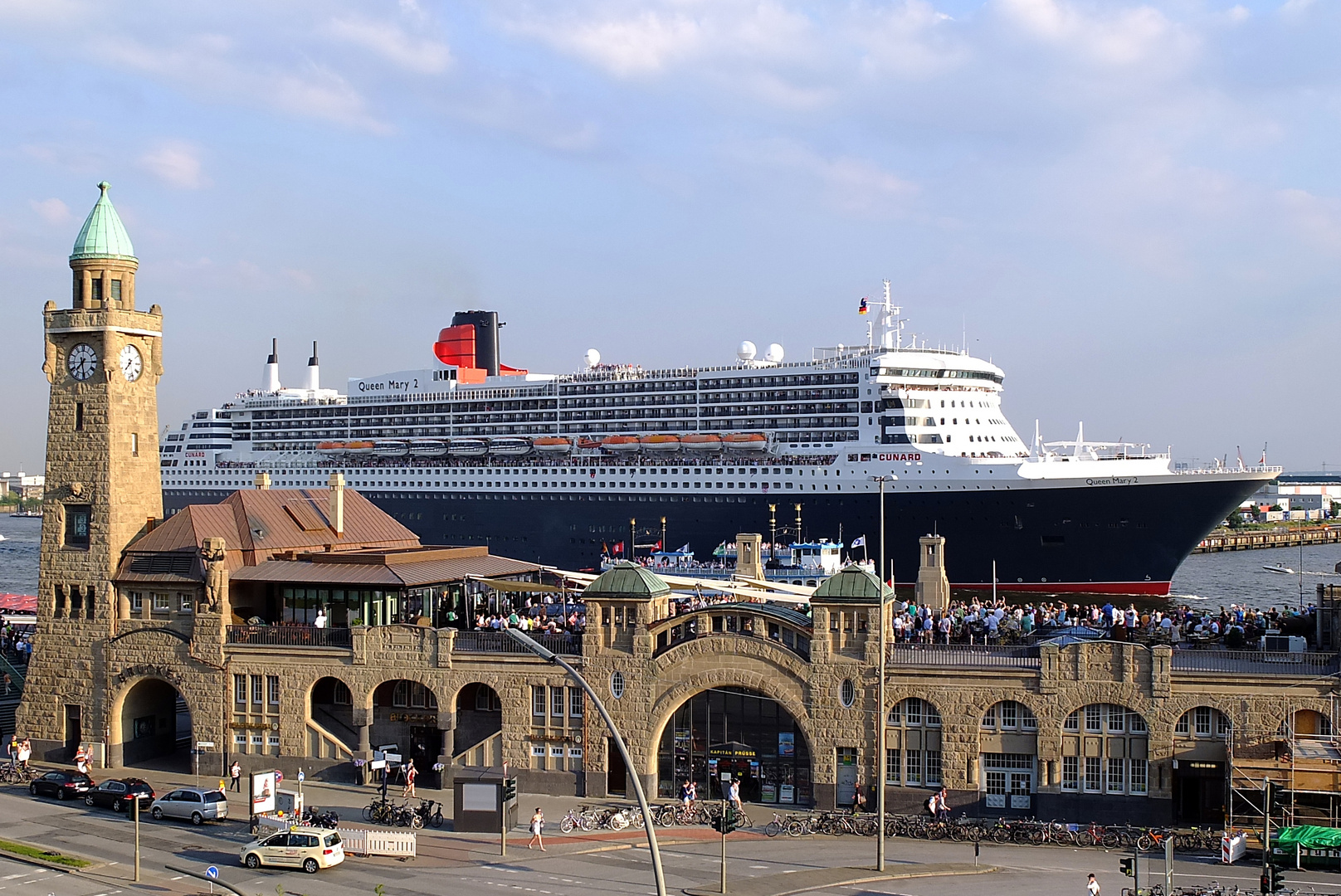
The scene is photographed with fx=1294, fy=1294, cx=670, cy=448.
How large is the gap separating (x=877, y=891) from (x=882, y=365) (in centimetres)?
5518

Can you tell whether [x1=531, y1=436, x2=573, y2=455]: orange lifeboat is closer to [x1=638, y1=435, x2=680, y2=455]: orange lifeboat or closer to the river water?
[x1=638, y1=435, x2=680, y2=455]: orange lifeboat

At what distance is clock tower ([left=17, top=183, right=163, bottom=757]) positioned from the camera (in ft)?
132

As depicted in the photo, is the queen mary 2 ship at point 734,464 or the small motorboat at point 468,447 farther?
the small motorboat at point 468,447

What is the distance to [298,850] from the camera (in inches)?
1125

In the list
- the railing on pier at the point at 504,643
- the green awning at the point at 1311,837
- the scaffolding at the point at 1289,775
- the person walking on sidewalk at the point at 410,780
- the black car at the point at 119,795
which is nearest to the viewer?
the green awning at the point at 1311,837

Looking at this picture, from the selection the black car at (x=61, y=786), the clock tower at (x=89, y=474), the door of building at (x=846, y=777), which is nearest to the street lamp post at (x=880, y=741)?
the door of building at (x=846, y=777)

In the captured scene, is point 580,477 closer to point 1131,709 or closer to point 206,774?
point 206,774

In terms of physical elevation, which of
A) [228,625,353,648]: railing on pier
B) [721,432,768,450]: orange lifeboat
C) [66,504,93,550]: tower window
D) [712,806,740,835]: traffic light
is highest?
[721,432,768,450]: orange lifeboat

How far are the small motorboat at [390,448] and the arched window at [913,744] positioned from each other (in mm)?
69696

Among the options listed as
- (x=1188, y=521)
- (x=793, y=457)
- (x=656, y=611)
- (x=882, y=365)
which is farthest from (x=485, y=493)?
(x=656, y=611)

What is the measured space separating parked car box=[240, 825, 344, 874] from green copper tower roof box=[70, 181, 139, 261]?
70.6ft

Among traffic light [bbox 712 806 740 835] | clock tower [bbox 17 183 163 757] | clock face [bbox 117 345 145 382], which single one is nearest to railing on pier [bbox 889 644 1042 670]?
traffic light [bbox 712 806 740 835]

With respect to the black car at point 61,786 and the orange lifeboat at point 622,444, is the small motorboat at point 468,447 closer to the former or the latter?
the orange lifeboat at point 622,444

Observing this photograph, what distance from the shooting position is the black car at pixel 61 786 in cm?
3541
